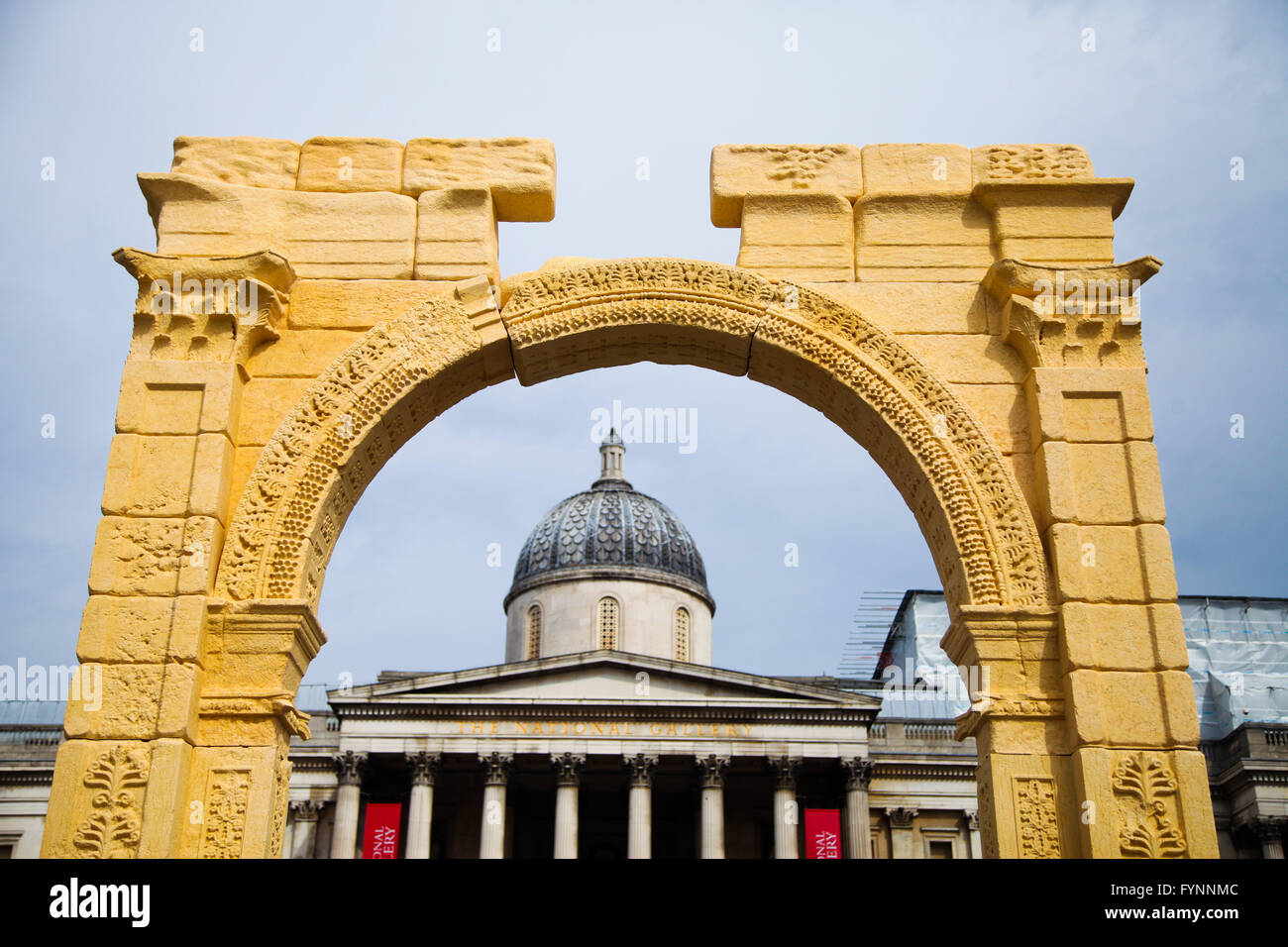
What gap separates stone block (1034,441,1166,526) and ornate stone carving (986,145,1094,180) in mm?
2024

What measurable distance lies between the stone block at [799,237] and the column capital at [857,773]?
85.3ft

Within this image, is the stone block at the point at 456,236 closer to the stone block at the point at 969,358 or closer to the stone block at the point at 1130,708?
the stone block at the point at 969,358

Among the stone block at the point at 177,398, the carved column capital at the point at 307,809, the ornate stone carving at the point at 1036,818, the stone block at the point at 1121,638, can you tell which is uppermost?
the carved column capital at the point at 307,809

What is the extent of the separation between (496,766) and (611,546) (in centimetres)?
1001

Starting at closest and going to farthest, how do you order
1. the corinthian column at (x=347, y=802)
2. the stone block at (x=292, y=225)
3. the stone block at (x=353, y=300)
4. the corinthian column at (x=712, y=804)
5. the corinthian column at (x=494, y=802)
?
the stone block at (x=353, y=300), the stone block at (x=292, y=225), the corinthian column at (x=494, y=802), the corinthian column at (x=347, y=802), the corinthian column at (x=712, y=804)

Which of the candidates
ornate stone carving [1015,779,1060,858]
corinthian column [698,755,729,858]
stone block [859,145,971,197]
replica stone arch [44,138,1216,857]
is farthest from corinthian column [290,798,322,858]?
ornate stone carving [1015,779,1060,858]

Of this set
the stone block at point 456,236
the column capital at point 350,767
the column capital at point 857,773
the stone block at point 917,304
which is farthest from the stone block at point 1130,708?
the column capital at point 350,767

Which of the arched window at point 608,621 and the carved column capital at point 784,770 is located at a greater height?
the arched window at point 608,621

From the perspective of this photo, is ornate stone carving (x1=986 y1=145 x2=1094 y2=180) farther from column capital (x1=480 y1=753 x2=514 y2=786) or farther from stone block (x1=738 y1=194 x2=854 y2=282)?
column capital (x1=480 y1=753 x2=514 y2=786)

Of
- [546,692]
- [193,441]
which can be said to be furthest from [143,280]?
[546,692]

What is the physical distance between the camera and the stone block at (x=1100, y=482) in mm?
7320
